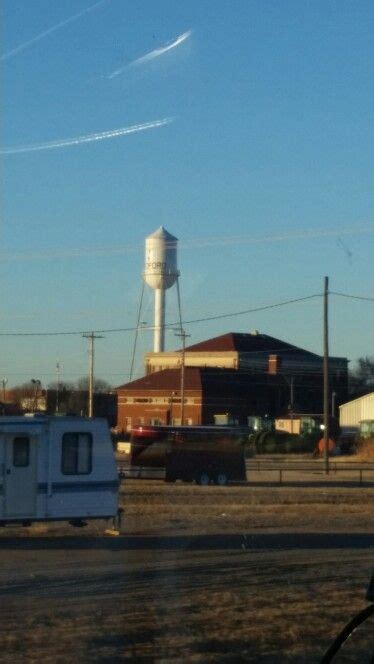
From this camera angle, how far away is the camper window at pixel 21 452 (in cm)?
2072

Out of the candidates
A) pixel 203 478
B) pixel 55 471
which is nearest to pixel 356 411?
pixel 203 478

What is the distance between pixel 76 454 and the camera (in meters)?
21.1

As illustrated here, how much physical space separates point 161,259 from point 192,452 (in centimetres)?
2434

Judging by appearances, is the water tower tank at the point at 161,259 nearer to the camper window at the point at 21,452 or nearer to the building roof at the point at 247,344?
the building roof at the point at 247,344

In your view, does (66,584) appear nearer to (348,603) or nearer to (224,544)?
(348,603)

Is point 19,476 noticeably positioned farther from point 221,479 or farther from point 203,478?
point 221,479

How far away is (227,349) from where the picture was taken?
269 ft

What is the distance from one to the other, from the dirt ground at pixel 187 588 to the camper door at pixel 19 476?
0.63 meters

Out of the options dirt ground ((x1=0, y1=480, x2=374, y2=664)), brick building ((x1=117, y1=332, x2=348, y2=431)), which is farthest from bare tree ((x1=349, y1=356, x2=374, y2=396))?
dirt ground ((x1=0, y1=480, x2=374, y2=664))


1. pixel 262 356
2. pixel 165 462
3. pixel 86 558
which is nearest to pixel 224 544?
pixel 86 558

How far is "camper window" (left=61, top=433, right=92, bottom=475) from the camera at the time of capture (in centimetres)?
2103

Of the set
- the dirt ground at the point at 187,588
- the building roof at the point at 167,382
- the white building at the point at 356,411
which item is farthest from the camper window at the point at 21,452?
the white building at the point at 356,411

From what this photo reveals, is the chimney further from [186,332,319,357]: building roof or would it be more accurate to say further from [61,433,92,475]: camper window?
[61,433,92,475]: camper window

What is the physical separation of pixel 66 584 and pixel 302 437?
56389 mm
